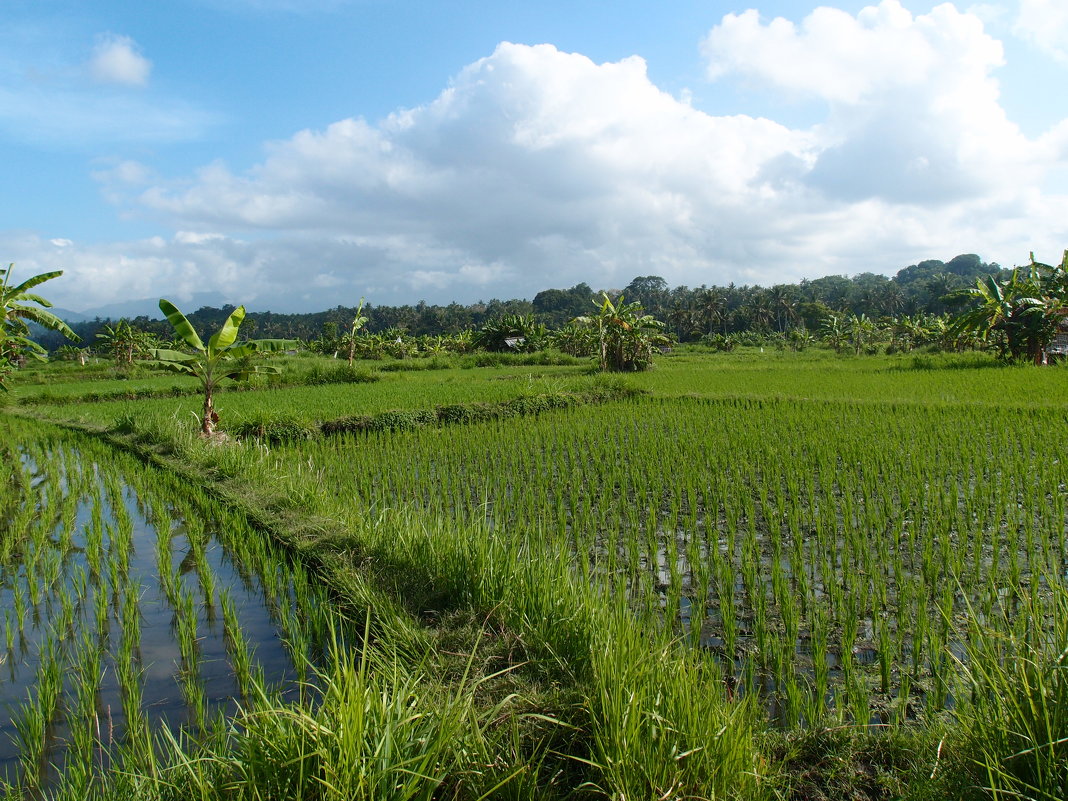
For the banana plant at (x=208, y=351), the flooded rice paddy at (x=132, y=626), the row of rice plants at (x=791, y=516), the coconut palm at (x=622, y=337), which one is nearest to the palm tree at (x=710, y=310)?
the coconut palm at (x=622, y=337)

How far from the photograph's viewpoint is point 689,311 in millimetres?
50469

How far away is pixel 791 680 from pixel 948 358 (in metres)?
20.2

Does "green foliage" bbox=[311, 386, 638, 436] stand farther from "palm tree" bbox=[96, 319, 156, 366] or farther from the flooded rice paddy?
"palm tree" bbox=[96, 319, 156, 366]

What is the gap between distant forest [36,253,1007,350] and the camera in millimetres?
50500

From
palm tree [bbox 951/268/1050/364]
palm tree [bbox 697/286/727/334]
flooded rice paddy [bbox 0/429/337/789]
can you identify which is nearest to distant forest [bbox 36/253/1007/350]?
palm tree [bbox 697/286/727/334]

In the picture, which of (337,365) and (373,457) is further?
(337,365)

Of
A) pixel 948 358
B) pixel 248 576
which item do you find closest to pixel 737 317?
pixel 948 358

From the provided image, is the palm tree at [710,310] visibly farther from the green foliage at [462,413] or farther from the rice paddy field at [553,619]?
the rice paddy field at [553,619]

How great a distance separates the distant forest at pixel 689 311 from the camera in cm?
5050

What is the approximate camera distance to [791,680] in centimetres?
252

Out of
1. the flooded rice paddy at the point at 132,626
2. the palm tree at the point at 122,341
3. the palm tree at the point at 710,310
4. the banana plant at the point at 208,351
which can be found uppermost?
the palm tree at the point at 710,310

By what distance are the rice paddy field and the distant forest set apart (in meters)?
29.1

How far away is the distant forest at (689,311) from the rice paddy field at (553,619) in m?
29.1

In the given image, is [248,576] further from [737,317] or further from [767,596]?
[737,317]
